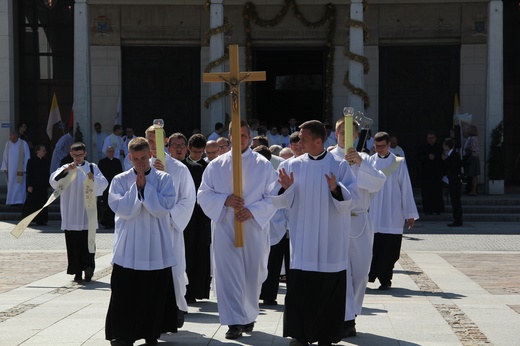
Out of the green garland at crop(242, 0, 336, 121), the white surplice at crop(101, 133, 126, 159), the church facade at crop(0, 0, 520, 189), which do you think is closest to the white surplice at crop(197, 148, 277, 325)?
the white surplice at crop(101, 133, 126, 159)

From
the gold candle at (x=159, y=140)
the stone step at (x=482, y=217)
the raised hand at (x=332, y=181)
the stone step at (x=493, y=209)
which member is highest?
the gold candle at (x=159, y=140)

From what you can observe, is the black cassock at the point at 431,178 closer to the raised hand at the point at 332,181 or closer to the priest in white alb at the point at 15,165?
the priest in white alb at the point at 15,165

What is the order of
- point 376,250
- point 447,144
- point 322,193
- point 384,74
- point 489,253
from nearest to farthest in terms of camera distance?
point 322,193 < point 376,250 < point 489,253 < point 447,144 < point 384,74

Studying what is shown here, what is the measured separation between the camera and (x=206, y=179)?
32.6 feet

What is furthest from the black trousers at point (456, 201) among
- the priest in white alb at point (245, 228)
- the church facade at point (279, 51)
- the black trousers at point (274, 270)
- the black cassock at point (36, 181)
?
the priest in white alb at point (245, 228)

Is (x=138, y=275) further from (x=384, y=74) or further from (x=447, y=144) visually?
(x=384, y=74)

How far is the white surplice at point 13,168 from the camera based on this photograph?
79.9ft

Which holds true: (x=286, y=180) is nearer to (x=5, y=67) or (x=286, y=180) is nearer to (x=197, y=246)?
(x=197, y=246)

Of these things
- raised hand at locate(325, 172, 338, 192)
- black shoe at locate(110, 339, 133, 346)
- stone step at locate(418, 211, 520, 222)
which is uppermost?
raised hand at locate(325, 172, 338, 192)

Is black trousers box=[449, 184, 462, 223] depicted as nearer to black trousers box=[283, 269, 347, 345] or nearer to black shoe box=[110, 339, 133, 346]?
black trousers box=[283, 269, 347, 345]

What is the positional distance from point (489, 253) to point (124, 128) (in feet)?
44.7

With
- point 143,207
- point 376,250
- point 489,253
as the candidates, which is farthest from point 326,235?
point 489,253

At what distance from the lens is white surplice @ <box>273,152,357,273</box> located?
8633 millimetres

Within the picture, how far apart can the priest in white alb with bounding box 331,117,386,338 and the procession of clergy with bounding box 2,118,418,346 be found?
0.04 ft
